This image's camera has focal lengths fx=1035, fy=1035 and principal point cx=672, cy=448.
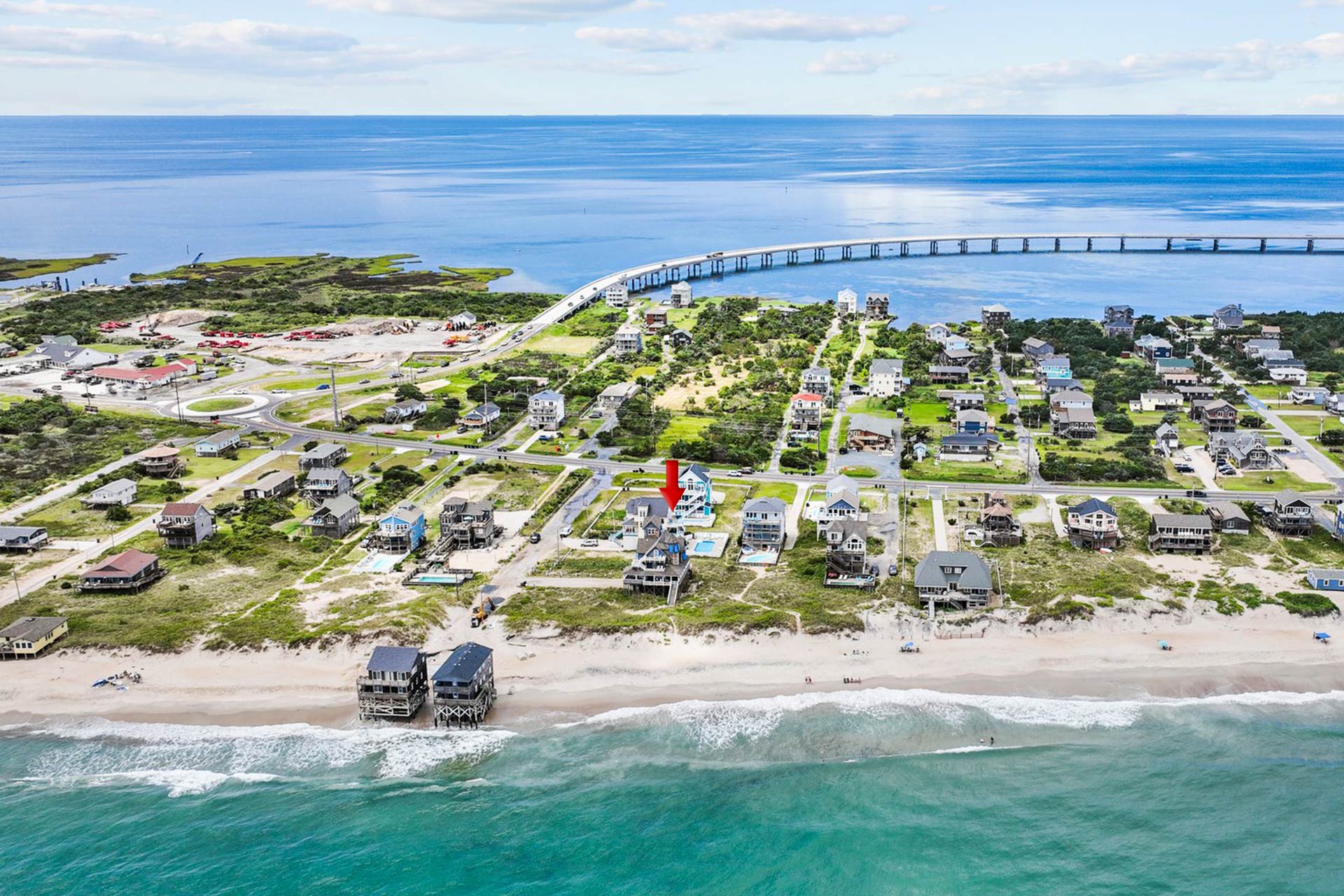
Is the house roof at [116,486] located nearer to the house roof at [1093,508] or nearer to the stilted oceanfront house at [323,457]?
the stilted oceanfront house at [323,457]

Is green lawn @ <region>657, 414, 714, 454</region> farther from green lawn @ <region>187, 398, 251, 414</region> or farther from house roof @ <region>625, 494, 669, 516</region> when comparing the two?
green lawn @ <region>187, 398, 251, 414</region>

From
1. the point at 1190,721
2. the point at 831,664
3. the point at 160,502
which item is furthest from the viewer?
the point at 160,502

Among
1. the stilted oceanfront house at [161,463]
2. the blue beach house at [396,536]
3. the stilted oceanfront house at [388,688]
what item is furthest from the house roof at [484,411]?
the stilted oceanfront house at [388,688]

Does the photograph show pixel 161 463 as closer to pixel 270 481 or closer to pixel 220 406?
pixel 270 481

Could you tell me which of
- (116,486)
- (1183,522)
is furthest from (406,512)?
(1183,522)

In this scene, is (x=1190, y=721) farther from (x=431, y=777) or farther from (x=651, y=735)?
(x=431, y=777)

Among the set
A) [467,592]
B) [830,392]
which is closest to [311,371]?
[830,392]
